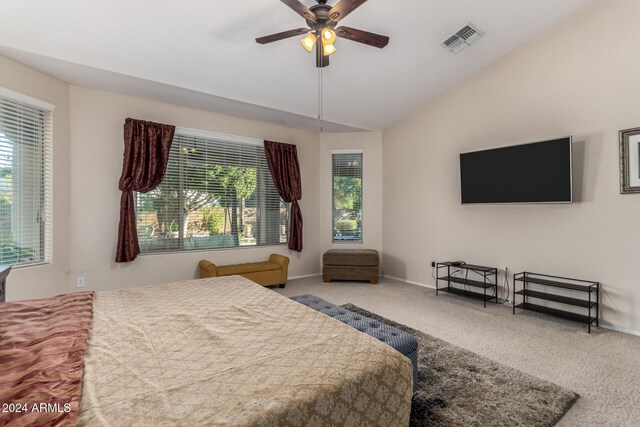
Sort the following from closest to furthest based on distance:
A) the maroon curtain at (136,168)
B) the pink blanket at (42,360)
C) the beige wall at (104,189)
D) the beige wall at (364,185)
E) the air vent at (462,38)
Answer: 1. the pink blanket at (42,360)
2. the air vent at (462,38)
3. the beige wall at (104,189)
4. the maroon curtain at (136,168)
5. the beige wall at (364,185)

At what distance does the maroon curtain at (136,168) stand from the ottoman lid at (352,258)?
2897 mm

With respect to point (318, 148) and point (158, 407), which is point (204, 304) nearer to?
point (158, 407)

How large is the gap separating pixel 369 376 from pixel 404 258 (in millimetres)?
4315

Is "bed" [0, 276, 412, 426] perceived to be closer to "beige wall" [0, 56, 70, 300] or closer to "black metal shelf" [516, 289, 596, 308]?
"beige wall" [0, 56, 70, 300]

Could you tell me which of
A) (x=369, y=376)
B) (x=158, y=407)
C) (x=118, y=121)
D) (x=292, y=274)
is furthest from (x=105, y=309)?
(x=292, y=274)

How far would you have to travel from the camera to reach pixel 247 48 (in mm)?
3445

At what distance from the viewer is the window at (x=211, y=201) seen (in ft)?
14.5

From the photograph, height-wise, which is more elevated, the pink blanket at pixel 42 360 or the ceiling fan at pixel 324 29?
the ceiling fan at pixel 324 29

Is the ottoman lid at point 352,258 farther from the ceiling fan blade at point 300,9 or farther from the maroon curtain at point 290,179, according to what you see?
the ceiling fan blade at point 300,9

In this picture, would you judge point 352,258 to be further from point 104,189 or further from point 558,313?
point 104,189

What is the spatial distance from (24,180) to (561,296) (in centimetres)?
606

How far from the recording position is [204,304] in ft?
7.06

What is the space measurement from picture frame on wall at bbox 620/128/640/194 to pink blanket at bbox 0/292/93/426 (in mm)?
4484

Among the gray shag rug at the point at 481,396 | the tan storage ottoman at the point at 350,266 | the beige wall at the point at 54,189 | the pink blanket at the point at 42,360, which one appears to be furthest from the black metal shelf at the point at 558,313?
the beige wall at the point at 54,189
